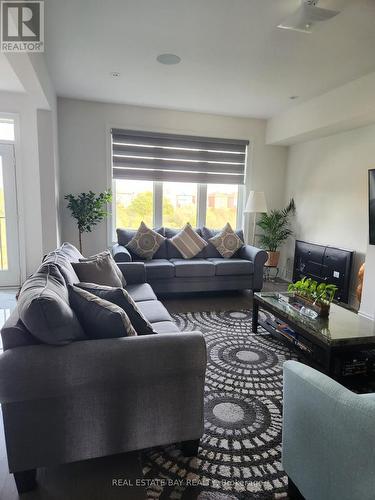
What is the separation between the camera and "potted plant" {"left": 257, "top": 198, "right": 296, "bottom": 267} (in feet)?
17.6

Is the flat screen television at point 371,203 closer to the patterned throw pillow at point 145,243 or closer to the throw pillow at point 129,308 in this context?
the patterned throw pillow at point 145,243

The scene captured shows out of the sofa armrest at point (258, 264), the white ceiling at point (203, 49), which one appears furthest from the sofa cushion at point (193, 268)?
the white ceiling at point (203, 49)

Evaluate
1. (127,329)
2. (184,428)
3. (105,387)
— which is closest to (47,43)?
(127,329)

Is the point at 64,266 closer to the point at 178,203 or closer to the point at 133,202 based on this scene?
the point at 133,202

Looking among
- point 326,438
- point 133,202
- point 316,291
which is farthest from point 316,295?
point 133,202

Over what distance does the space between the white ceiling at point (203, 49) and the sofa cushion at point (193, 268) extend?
88.0 inches

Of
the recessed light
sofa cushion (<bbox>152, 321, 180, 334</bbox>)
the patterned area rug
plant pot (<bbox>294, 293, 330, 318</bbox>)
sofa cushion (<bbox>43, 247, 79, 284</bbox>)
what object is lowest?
the patterned area rug

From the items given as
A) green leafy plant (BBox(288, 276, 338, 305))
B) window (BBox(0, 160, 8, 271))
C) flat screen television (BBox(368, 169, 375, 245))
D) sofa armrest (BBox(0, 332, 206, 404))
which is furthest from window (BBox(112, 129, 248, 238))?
sofa armrest (BBox(0, 332, 206, 404))

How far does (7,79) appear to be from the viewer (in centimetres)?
374

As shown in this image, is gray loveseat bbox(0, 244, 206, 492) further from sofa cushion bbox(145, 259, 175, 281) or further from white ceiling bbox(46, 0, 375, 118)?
sofa cushion bbox(145, 259, 175, 281)

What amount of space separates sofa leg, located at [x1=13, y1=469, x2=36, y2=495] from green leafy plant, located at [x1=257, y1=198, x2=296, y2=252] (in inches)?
183

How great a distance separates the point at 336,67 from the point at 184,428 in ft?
11.9

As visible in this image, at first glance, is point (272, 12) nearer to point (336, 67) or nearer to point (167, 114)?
point (336, 67)

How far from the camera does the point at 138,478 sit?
148 cm
